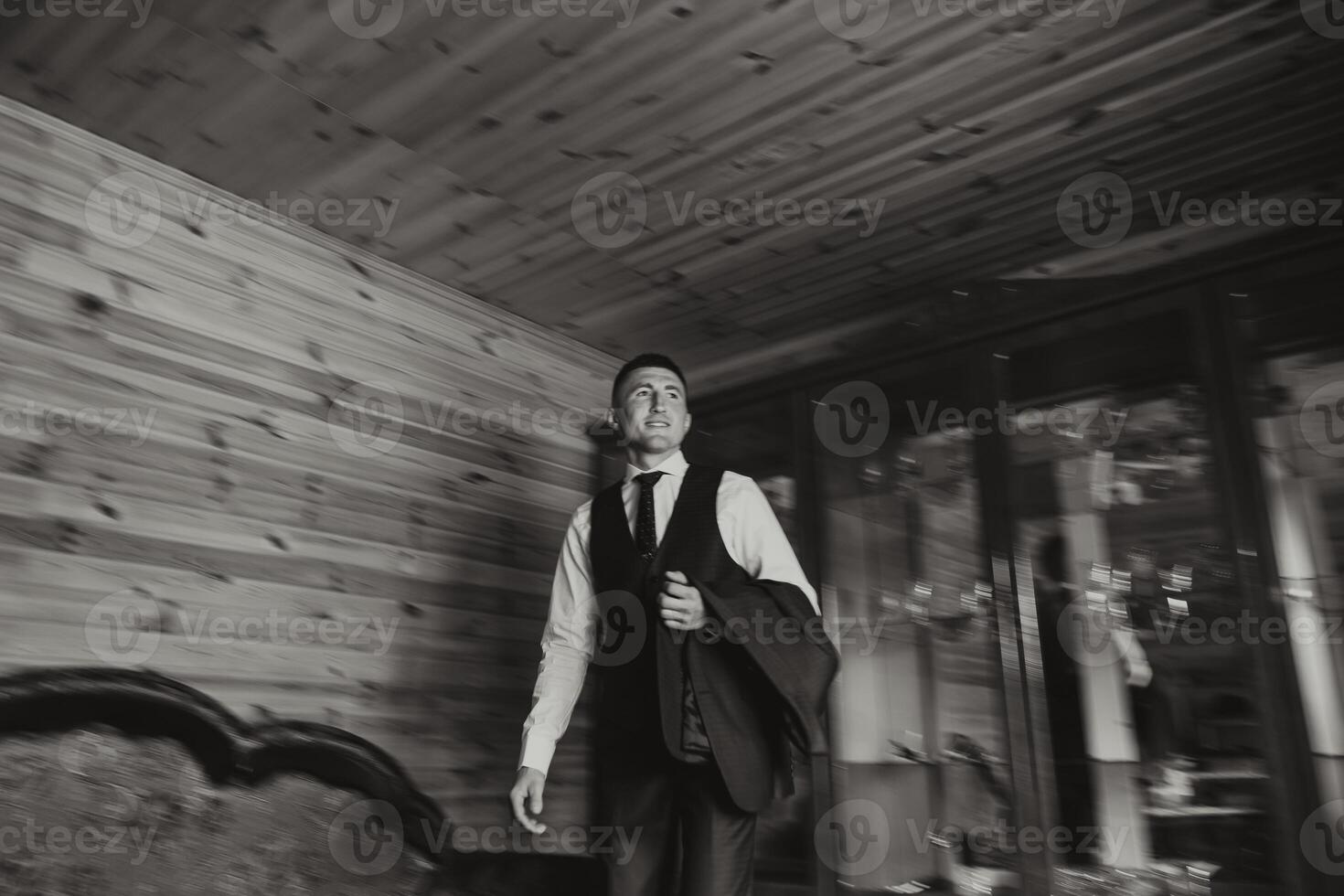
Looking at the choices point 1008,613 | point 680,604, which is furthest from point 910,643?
point 680,604

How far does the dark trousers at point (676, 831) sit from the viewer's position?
5.48ft

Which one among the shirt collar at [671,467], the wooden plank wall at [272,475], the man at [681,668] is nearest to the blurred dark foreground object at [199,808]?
the wooden plank wall at [272,475]

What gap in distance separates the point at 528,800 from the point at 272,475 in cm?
114

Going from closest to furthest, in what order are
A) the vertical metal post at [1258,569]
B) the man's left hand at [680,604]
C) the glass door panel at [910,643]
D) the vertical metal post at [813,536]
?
the man's left hand at [680,604] < the vertical metal post at [1258,569] < the glass door panel at [910,643] < the vertical metal post at [813,536]

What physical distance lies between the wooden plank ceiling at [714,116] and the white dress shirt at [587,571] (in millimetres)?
849

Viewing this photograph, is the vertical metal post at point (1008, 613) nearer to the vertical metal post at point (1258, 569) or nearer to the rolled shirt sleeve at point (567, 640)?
the vertical metal post at point (1258, 569)

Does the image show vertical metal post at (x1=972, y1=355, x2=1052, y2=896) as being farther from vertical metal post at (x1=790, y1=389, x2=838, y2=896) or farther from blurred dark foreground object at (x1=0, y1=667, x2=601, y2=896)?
blurred dark foreground object at (x1=0, y1=667, x2=601, y2=896)

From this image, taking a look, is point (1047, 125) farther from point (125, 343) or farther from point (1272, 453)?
point (125, 343)

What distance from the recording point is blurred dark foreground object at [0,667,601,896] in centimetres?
178

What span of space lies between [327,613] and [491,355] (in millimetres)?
1057

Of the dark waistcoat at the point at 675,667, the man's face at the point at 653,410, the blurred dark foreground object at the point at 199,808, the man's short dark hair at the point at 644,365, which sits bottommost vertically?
the blurred dark foreground object at the point at 199,808

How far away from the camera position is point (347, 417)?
2668 mm

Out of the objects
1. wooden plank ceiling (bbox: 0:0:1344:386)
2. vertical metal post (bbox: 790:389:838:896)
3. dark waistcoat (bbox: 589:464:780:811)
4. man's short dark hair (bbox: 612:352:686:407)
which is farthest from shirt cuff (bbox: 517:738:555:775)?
wooden plank ceiling (bbox: 0:0:1344:386)

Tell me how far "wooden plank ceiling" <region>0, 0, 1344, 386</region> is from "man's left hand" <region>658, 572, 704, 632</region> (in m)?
1.13
